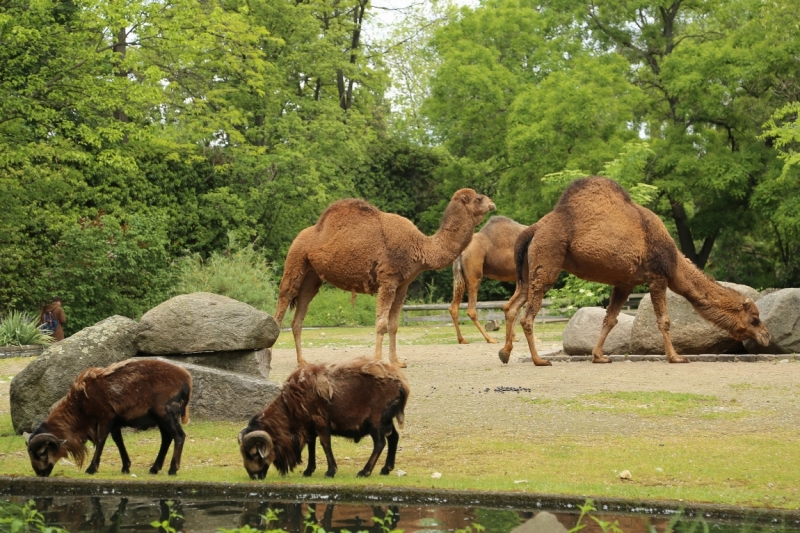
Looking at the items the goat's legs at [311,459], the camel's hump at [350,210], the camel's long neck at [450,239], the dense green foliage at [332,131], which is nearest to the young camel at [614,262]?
the camel's long neck at [450,239]

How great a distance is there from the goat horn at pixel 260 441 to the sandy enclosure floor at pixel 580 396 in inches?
105

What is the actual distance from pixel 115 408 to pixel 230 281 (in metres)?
18.3

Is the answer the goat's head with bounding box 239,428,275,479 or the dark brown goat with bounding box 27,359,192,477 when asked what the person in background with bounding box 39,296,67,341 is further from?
the goat's head with bounding box 239,428,275,479

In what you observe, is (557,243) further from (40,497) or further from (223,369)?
(40,497)

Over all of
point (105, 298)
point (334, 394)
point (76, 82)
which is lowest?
point (105, 298)

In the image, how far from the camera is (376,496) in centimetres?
743

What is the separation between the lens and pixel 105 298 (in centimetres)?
2502

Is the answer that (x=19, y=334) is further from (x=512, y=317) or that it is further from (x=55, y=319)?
(x=512, y=317)

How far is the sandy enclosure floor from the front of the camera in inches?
404

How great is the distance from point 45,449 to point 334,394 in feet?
7.93

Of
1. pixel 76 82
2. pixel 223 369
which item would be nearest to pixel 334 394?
pixel 223 369

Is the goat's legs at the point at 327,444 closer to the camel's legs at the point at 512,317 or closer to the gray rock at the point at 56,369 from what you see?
the gray rock at the point at 56,369

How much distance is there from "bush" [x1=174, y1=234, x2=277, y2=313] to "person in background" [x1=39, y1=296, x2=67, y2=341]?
3661 mm

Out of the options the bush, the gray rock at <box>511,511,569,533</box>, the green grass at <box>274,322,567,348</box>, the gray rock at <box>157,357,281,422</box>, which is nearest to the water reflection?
the gray rock at <box>511,511,569,533</box>
